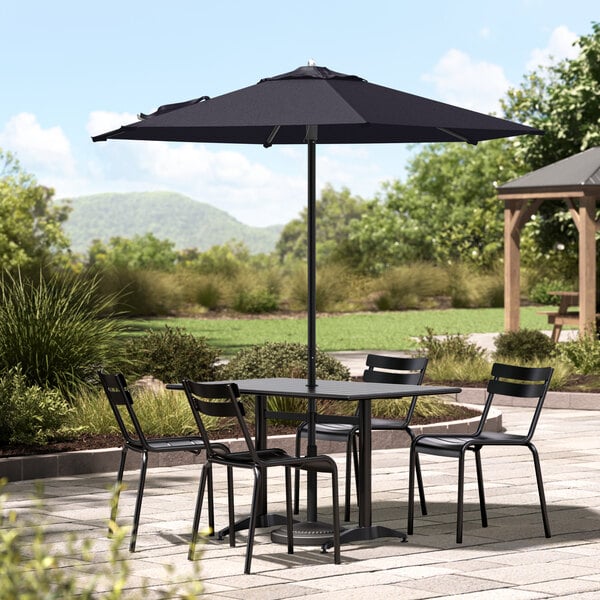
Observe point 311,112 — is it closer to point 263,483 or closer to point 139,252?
point 263,483

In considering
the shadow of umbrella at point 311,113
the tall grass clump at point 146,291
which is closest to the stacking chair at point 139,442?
the shadow of umbrella at point 311,113

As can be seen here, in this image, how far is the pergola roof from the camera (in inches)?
711

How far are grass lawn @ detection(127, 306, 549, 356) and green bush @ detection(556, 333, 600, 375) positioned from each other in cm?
669

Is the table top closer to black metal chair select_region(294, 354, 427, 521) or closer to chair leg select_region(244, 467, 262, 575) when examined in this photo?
black metal chair select_region(294, 354, 427, 521)

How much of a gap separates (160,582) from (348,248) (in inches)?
1604

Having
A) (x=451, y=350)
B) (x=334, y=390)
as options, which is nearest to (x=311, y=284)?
(x=334, y=390)

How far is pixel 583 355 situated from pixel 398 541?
28.6 feet

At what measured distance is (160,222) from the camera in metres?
175

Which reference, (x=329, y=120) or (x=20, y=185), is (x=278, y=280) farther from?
(x=329, y=120)

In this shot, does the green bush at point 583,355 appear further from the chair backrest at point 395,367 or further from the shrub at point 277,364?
the chair backrest at point 395,367

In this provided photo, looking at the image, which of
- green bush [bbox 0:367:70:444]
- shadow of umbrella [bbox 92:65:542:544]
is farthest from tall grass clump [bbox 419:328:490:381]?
shadow of umbrella [bbox 92:65:542:544]

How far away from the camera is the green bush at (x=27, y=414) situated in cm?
957

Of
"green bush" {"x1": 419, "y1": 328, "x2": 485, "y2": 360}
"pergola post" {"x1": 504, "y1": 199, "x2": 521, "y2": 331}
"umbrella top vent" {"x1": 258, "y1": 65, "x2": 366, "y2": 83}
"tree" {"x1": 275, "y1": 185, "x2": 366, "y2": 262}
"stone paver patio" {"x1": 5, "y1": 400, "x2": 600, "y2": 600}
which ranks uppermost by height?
"tree" {"x1": 275, "y1": 185, "x2": 366, "y2": 262}

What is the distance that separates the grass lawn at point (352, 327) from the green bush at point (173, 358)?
831 cm
